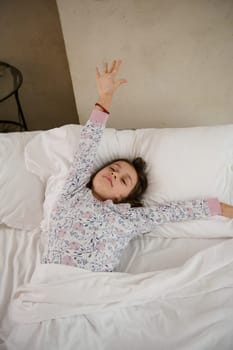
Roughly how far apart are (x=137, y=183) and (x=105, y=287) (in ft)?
1.27

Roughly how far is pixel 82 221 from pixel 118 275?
23cm

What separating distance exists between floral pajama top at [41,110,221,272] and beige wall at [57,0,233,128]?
A: 388mm

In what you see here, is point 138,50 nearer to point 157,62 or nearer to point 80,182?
point 157,62

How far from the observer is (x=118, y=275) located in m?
1.06

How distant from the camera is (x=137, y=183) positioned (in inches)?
48.2

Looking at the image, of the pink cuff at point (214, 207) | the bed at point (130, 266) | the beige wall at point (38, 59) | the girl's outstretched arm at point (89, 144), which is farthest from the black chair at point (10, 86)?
the pink cuff at point (214, 207)

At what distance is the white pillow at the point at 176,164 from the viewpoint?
48.3 inches

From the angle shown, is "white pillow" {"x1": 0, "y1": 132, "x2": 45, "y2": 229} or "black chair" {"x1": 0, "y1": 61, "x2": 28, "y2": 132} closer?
"white pillow" {"x1": 0, "y1": 132, "x2": 45, "y2": 229}

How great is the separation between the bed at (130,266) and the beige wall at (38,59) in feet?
2.47

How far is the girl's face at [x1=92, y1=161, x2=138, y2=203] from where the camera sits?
1186 mm

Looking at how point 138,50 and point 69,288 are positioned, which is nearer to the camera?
point 69,288

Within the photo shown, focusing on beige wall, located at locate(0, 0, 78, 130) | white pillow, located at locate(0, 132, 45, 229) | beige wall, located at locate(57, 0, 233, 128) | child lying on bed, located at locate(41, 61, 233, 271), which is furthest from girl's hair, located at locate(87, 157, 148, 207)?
beige wall, located at locate(0, 0, 78, 130)

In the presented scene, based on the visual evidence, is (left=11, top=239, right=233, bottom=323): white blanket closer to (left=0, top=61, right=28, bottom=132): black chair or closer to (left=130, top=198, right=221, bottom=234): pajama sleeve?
(left=130, top=198, right=221, bottom=234): pajama sleeve

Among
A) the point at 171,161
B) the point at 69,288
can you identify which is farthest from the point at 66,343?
the point at 171,161
